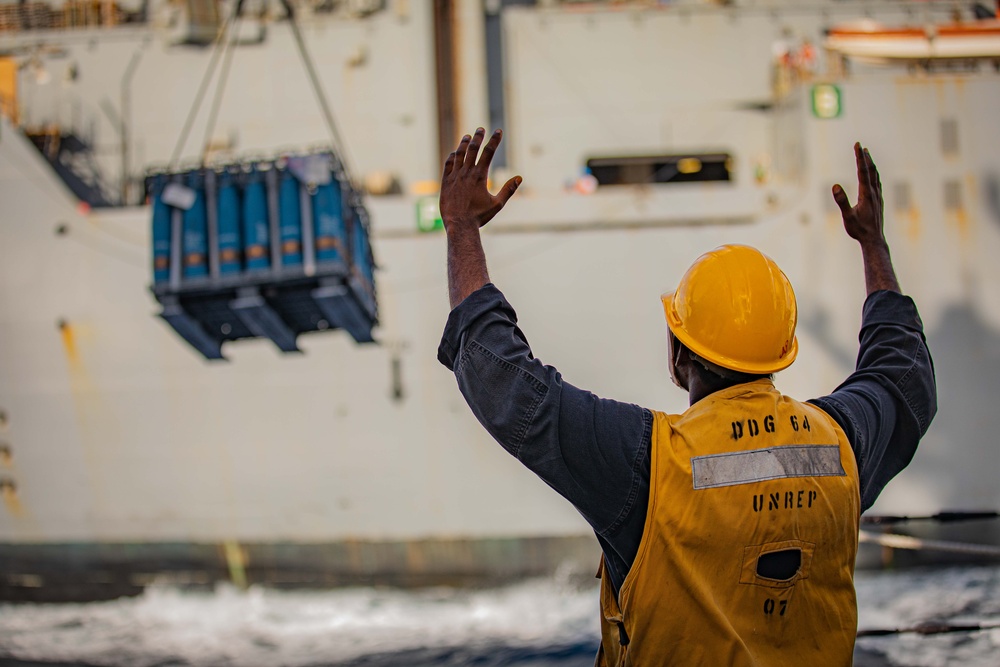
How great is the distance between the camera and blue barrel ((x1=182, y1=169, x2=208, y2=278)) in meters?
6.04

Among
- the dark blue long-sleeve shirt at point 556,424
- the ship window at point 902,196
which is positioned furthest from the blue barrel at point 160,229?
the ship window at point 902,196

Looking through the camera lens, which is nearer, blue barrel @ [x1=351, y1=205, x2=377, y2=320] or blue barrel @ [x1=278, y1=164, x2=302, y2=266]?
blue barrel @ [x1=278, y1=164, x2=302, y2=266]

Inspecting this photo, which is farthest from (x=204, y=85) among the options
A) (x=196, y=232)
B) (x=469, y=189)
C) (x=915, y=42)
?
(x=469, y=189)

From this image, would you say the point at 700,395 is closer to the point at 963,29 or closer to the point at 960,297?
the point at 960,297

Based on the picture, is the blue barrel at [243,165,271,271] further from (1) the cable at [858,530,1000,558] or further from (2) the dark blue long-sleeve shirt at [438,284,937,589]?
(2) the dark blue long-sleeve shirt at [438,284,937,589]

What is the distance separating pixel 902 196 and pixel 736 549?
8208 mm

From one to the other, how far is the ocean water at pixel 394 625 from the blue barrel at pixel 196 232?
295cm

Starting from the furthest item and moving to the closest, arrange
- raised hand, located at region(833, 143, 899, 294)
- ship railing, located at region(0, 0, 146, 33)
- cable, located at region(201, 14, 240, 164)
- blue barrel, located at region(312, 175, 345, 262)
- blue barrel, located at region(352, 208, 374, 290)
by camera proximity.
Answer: ship railing, located at region(0, 0, 146, 33) < cable, located at region(201, 14, 240, 164) < blue barrel, located at region(352, 208, 374, 290) < blue barrel, located at region(312, 175, 345, 262) < raised hand, located at region(833, 143, 899, 294)

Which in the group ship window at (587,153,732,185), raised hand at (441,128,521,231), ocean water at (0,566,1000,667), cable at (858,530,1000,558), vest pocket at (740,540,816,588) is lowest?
ocean water at (0,566,1000,667)

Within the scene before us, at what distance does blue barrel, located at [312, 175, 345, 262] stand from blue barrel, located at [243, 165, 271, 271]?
342 mm

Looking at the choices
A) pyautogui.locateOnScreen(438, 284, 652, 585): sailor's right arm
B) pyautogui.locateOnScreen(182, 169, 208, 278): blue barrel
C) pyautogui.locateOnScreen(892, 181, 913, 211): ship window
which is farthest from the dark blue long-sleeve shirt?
pyautogui.locateOnScreen(892, 181, 913, 211): ship window

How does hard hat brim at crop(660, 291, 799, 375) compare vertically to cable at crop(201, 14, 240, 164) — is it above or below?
below

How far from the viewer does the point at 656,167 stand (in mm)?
10203

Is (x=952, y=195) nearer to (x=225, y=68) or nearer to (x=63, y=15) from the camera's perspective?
(x=225, y=68)
